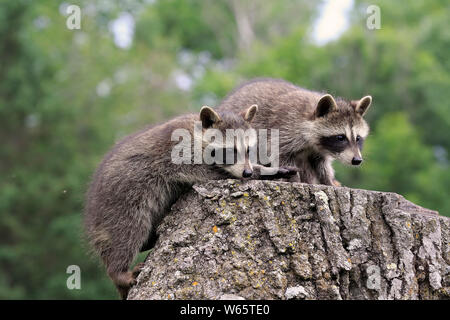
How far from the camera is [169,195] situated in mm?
8836

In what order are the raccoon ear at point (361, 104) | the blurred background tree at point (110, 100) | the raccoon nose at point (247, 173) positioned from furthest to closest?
the blurred background tree at point (110, 100) → the raccoon ear at point (361, 104) → the raccoon nose at point (247, 173)

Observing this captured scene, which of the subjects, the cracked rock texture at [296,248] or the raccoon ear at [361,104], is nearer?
the cracked rock texture at [296,248]

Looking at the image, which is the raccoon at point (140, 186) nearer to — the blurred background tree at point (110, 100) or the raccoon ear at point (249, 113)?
the raccoon ear at point (249, 113)

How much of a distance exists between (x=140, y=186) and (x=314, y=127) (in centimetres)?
349

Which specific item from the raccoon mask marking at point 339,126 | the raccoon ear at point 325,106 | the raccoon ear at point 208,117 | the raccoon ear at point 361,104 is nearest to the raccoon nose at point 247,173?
the raccoon ear at point 208,117

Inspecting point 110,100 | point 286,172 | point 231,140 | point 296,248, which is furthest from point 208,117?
point 110,100

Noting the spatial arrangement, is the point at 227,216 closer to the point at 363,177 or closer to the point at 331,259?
the point at 331,259

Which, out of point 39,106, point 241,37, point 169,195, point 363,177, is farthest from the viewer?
point 241,37

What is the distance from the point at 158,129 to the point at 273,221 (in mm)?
2923

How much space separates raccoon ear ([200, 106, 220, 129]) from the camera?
9.28 meters

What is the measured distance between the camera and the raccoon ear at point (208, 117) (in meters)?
9.28

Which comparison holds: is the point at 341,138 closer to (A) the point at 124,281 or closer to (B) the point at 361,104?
(B) the point at 361,104

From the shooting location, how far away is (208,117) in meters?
9.34
